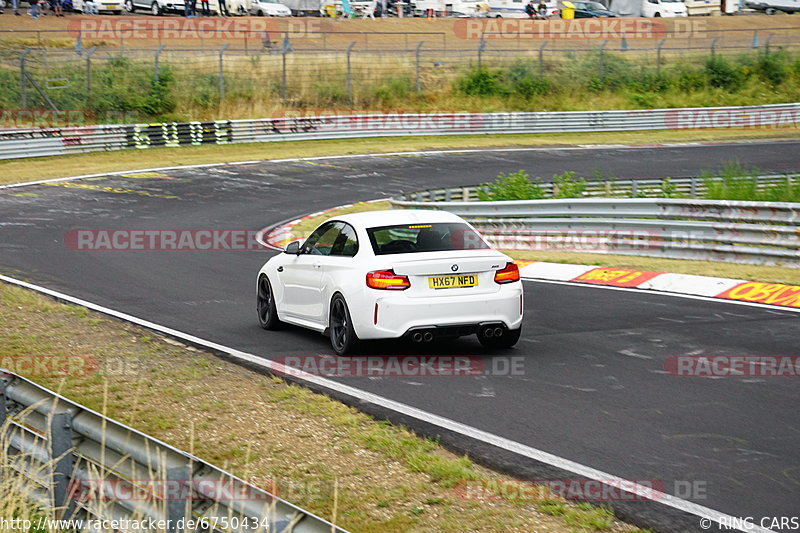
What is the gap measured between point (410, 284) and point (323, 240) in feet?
5.83

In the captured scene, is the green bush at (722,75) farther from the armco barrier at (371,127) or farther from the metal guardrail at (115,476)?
the metal guardrail at (115,476)

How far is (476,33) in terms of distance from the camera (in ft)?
205

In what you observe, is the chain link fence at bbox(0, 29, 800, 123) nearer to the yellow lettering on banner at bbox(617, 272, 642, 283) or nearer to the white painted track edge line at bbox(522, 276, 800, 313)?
the white painted track edge line at bbox(522, 276, 800, 313)

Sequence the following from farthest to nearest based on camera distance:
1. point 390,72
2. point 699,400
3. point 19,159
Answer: point 390,72 < point 19,159 < point 699,400

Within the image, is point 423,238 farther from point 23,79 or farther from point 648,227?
point 23,79

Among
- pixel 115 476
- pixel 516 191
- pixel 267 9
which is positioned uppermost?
pixel 267 9

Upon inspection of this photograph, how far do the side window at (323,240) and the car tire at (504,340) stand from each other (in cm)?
187

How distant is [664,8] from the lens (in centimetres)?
6694

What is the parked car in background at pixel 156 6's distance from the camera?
2296 inches

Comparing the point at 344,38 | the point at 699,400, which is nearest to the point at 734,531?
the point at 699,400

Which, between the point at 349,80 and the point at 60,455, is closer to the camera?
the point at 60,455

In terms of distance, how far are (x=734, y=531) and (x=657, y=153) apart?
3460 cm

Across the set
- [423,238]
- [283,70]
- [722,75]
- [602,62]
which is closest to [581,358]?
[423,238]

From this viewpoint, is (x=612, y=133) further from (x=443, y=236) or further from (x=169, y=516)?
(x=169, y=516)
